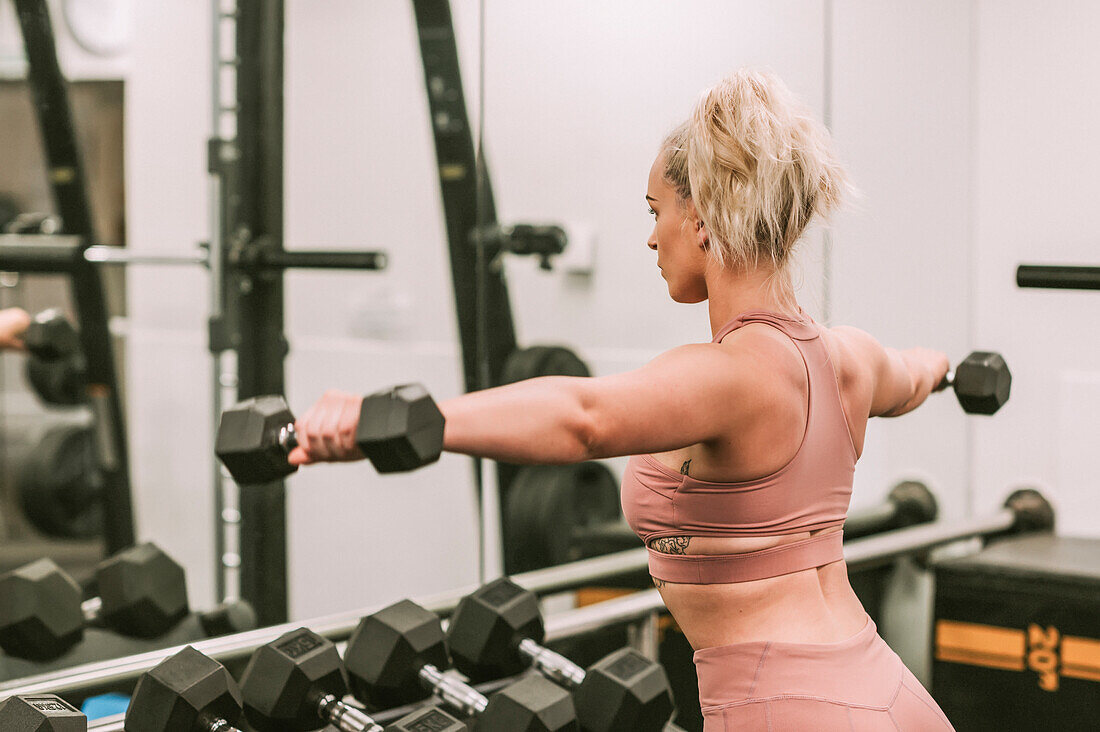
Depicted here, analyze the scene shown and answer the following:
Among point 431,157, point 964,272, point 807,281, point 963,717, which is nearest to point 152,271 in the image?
point 431,157

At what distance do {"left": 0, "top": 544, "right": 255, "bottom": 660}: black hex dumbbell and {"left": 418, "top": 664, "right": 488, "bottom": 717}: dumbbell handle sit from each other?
62 cm

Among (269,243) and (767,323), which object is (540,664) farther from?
(269,243)

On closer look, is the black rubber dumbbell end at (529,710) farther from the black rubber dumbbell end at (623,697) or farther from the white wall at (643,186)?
the white wall at (643,186)

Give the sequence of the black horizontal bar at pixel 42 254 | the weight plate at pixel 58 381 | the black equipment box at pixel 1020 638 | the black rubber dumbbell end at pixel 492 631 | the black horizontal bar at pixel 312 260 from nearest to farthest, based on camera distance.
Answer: the black rubber dumbbell end at pixel 492 631, the black equipment box at pixel 1020 638, the black horizontal bar at pixel 312 260, the black horizontal bar at pixel 42 254, the weight plate at pixel 58 381

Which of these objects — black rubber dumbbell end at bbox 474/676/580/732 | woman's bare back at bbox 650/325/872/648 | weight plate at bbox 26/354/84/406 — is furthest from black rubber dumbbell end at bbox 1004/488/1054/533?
weight plate at bbox 26/354/84/406

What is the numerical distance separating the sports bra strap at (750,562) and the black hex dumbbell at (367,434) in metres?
0.36

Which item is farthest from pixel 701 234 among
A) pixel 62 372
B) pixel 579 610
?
pixel 62 372

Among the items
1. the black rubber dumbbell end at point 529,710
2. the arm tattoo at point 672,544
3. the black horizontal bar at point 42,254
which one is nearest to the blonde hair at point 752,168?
the arm tattoo at point 672,544

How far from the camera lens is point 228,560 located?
299cm

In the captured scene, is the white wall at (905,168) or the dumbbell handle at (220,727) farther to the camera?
the white wall at (905,168)

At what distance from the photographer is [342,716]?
1.47 m

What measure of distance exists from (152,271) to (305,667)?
9.71 ft

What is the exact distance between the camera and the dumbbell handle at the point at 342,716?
56.8 inches

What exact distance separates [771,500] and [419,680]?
2.29 ft
